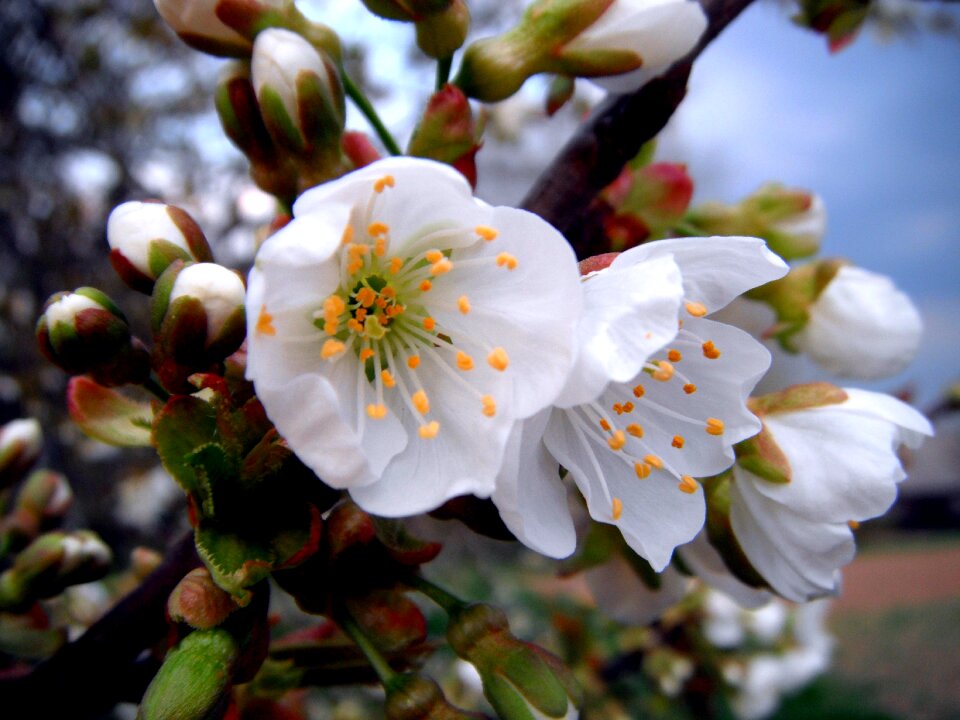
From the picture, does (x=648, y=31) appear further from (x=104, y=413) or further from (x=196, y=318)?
(x=104, y=413)

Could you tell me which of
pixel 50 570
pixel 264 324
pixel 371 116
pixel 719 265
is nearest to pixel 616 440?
pixel 719 265

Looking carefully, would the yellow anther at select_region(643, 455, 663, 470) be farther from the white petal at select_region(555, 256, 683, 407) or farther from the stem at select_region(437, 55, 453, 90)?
the stem at select_region(437, 55, 453, 90)

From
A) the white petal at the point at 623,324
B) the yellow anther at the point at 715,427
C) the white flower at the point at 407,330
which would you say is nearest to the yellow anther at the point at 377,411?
the white flower at the point at 407,330

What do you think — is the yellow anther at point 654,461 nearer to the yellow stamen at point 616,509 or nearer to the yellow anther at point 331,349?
the yellow stamen at point 616,509

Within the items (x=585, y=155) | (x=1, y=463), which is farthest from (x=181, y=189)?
(x=585, y=155)

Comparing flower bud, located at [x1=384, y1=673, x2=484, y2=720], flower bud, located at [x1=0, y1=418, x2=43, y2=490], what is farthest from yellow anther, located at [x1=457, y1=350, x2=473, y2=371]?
flower bud, located at [x1=0, y1=418, x2=43, y2=490]
